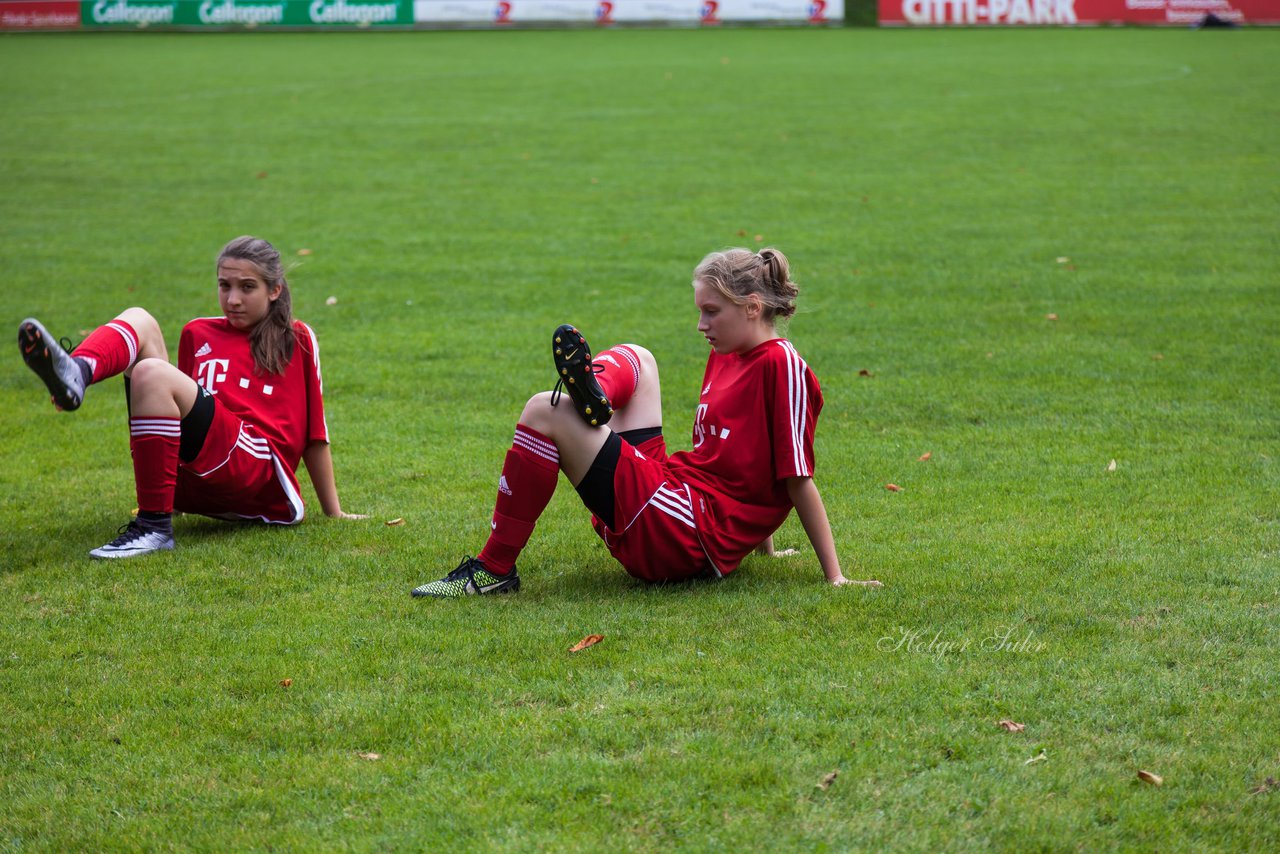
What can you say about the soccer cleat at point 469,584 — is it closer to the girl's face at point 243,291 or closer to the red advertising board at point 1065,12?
the girl's face at point 243,291

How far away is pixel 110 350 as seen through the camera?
5.27 meters

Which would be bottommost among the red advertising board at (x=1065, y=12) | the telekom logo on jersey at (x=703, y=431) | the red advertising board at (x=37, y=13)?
the telekom logo on jersey at (x=703, y=431)

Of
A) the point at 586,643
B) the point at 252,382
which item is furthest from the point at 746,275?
the point at 252,382

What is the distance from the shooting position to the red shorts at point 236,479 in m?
5.43

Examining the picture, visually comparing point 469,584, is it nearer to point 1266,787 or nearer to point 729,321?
point 729,321

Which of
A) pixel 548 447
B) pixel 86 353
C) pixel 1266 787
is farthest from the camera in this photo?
pixel 86 353

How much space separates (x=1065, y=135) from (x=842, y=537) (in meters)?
14.7

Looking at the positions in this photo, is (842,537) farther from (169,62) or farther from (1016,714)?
(169,62)

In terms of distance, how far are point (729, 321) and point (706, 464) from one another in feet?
1.75

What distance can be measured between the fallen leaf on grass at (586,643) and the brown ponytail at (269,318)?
2241 millimetres

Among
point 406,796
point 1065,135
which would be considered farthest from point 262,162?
point 406,796

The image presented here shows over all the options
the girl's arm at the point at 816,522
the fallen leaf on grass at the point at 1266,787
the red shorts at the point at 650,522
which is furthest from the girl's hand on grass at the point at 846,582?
the fallen leaf on grass at the point at 1266,787

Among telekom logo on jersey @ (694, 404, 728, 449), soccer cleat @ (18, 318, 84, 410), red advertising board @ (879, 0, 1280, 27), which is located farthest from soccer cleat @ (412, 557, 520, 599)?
red advertising board @ (879, 0, 1280, 27)

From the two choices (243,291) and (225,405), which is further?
(225,405)
